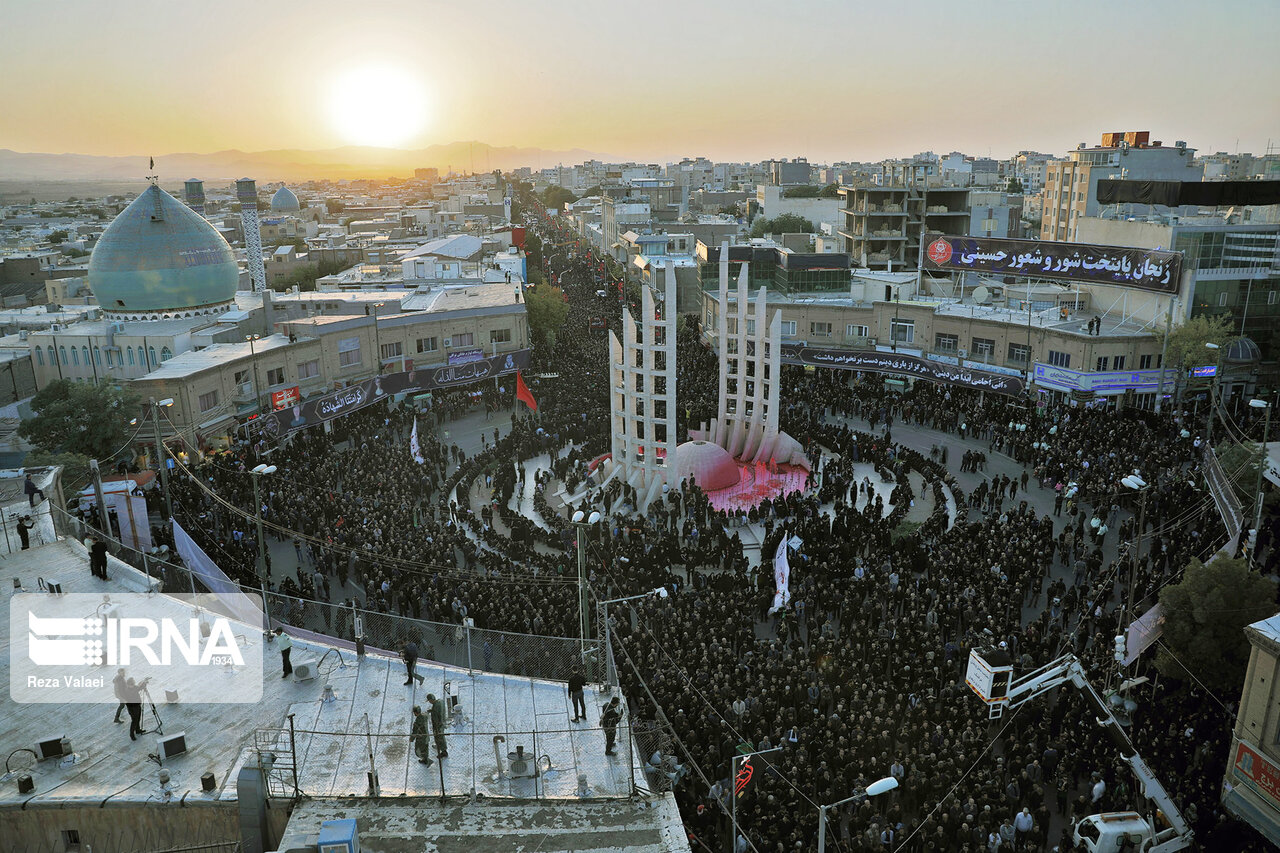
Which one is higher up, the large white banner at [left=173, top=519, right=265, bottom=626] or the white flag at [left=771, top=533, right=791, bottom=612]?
the large white banner at [left=173, top=519, right=265, bottom=626]

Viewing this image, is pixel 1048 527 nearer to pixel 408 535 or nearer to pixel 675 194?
pixel 408 535

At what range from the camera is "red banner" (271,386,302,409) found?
119ft

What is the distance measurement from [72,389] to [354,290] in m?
24.6

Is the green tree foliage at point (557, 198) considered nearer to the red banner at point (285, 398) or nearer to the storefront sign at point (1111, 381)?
the red banner at point (285, 398)

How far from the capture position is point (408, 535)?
979 inches

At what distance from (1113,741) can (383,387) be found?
3153 centimetres

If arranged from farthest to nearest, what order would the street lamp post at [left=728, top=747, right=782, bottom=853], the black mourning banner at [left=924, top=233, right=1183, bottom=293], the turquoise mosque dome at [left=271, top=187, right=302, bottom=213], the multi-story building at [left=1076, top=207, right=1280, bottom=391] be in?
the turquoise mosque dome at [left=271, top=187, right=302, bottom=213], the multi-story building at [left=1076, top=207, right=1280, bottom=391], the black mourning banner at [left=924, top=233, right=1183, bottom=293], the street lamp post at [left=728, top=747, right=782, bottom=853]

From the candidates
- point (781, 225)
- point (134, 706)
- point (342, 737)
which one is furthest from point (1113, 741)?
point (781, 225)

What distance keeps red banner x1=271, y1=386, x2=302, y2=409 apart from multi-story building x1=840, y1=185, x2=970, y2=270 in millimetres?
38950

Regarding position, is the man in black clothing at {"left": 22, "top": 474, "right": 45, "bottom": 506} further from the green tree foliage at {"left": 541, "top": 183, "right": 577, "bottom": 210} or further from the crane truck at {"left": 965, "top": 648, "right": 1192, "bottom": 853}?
the green tree foliage at {"left": 541, "top": 183, "right": 577, "bottom": 210}

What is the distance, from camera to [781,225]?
3484 inches

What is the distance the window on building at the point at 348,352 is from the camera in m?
41.9

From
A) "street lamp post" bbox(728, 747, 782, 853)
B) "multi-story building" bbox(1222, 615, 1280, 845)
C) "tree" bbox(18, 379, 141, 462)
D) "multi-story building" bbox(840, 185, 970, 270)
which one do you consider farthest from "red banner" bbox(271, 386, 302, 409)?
"multi-story building" bbox(840, 185, 970, 270)

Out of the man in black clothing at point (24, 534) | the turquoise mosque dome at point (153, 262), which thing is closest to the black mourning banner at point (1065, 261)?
the turquoise mosque dome at point (153, 262)
